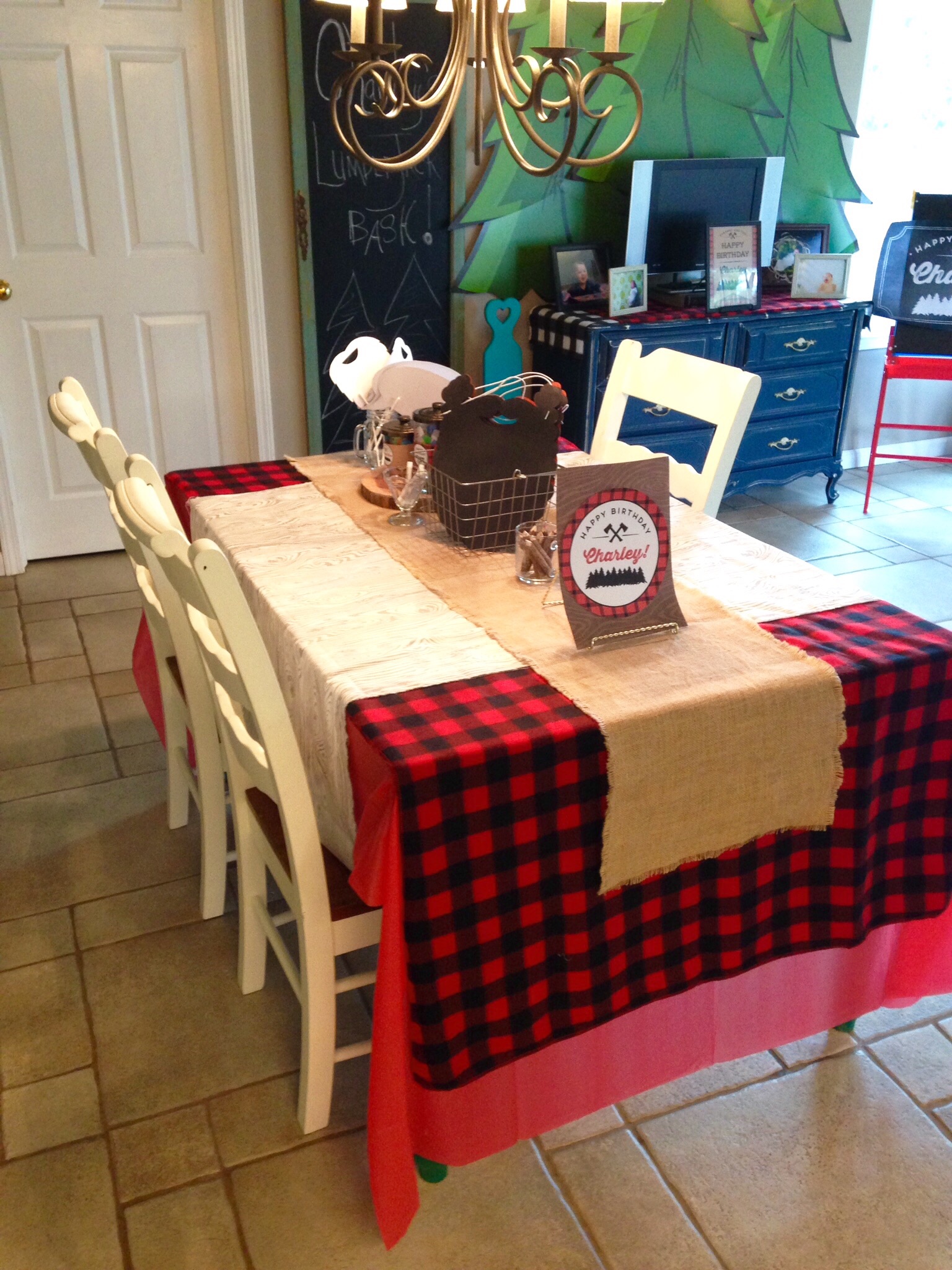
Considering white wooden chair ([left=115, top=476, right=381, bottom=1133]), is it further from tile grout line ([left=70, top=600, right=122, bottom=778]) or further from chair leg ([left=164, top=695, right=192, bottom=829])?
tile grout line ([left=70, top=600, right=122, bottom=778])

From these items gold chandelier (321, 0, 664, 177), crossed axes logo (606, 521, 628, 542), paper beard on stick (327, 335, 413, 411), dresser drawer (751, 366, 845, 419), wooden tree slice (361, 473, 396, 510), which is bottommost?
dresser drawer (751, 366, 845, 419)

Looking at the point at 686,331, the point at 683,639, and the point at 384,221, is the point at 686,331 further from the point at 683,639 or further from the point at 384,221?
the point at 683,639

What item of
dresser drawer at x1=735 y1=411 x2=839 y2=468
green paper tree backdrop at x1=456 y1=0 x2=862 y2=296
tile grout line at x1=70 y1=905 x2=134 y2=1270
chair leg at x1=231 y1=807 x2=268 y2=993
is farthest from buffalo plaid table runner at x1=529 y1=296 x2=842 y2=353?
tile grout line at x1=70 y1=905 x2=134 y2=1270

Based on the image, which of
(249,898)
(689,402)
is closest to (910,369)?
(689,402)

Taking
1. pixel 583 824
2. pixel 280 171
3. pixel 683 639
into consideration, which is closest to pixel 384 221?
pixel 280 171

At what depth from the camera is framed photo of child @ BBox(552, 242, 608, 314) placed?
4.00 m

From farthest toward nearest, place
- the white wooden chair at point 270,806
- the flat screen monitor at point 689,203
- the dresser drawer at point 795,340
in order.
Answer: the dresser drawer at point 795,340 → the flat screen monitor at point 689,203 → the white wooden chair at point 270,806

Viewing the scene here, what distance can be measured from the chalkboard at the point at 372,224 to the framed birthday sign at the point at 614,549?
2.43 metres

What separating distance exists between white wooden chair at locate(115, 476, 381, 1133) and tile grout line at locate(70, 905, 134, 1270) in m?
0.28

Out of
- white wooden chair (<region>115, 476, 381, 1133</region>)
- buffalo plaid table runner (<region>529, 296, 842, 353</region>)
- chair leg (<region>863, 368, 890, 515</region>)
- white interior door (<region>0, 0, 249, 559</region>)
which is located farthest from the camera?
chair leg (<region>863, 368, 890, 515</region>)

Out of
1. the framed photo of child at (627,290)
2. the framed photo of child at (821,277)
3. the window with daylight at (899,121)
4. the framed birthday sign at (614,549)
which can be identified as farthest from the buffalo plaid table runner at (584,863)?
the window with daylight at (899,121)

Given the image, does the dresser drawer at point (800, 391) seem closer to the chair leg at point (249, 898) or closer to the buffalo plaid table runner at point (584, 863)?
the buffalo plaid table runner at point (584, 863)

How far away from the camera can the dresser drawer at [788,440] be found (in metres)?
4.22

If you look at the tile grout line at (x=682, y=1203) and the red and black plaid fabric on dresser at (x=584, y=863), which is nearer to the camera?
the red and black plaid fabric on dresser at (x=584, y=863)
